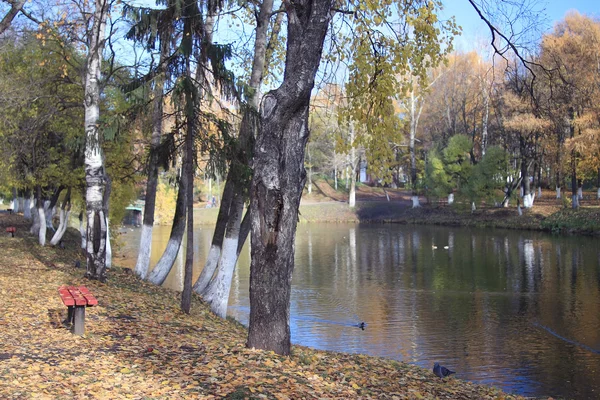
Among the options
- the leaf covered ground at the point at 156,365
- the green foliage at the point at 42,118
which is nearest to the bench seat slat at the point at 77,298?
the leaf covered ground at the point at 156,365

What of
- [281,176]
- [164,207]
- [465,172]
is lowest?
[164,207]

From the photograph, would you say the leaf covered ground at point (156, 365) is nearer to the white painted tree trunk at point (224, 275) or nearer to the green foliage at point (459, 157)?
the white painted tree trunk at point (224, 275)

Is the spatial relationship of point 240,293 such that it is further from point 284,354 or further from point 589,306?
point 284,354

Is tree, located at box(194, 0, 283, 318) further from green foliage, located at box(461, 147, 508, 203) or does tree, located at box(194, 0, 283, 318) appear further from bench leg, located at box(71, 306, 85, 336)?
green foliage, located at box(461, 147, 508, 203)

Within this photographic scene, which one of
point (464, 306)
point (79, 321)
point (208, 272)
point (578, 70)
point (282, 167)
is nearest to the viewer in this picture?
point (282, 167)

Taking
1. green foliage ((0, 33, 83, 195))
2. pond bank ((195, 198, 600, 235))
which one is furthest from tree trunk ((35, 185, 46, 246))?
pond bank ((195, 198, 600, 235))

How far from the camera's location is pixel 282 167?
6.54m

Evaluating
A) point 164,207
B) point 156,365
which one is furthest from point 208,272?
point 164,207

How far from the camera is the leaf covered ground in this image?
5.47m

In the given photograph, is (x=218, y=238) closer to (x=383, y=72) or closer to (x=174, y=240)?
(x=174, y=240)

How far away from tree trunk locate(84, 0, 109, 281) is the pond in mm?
4666

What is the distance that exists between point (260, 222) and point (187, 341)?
7.30 ft

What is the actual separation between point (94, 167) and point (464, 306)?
10726 mm

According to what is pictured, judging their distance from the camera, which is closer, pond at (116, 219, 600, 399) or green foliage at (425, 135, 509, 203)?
pond at (116, 219, 600, 399)
